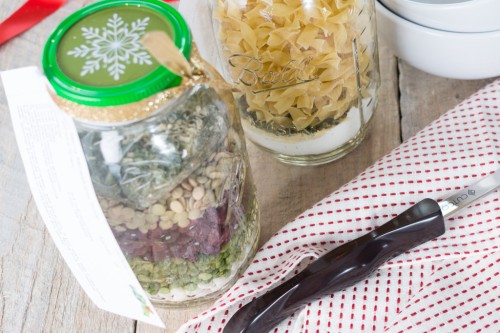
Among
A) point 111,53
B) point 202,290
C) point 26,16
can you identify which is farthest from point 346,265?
point 26,16

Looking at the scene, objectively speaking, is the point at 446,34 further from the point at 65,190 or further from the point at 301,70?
the point at 65,190

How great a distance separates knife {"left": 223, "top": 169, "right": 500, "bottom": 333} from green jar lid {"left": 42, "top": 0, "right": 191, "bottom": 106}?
20cm

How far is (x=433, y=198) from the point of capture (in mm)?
720

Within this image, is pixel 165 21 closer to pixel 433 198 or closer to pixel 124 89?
pixel 124 89

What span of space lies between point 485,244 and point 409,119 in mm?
200

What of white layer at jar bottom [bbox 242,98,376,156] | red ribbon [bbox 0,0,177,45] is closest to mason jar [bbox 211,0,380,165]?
white layer at jar bottom [bbox 242,98,376,156]

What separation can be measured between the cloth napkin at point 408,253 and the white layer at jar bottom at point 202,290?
0.07 ft

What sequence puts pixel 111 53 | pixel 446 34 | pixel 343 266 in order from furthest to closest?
pixel 446 34 → pixel 343 266 → pixel 111 53

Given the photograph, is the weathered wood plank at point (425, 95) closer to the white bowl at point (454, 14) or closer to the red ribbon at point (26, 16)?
the white bowl at point (454, 14)

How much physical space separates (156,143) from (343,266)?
0.61 feet

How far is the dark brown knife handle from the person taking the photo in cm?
65

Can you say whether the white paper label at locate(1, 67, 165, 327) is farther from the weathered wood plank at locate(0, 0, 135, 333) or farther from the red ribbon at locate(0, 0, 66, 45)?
the red ribbon at locate(0, 0, 66, 45)

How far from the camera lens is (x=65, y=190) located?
0.61 meters

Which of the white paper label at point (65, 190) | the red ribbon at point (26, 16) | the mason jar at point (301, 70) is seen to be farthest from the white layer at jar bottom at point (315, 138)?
the red ribbon at point (26, 16)
